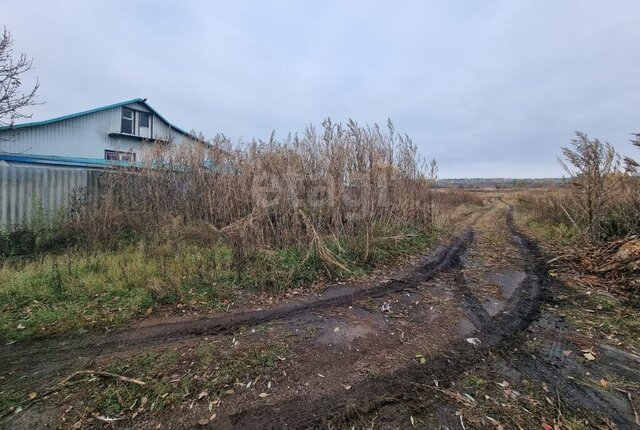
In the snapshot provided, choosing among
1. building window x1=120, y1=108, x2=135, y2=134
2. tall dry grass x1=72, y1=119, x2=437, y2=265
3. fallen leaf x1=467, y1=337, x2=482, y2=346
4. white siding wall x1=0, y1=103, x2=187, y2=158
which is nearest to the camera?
fallen leaf x1=467, y1=337, x2=482, y2=346

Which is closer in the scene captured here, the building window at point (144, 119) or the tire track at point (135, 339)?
the tire track at point (135, 339)

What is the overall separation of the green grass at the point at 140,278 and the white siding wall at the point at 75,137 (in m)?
11.0

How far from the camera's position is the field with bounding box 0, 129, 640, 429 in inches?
94.6

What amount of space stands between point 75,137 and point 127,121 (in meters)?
3.16

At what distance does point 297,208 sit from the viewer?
6.37 metres

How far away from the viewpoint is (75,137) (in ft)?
56.9

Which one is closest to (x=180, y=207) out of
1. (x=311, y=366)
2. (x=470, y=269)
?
(x=311, y=366)

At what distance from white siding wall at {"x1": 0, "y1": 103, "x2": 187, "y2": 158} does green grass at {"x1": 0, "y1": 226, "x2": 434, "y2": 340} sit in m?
11.0

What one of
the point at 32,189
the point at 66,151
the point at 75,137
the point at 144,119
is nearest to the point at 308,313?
the point at 32,189

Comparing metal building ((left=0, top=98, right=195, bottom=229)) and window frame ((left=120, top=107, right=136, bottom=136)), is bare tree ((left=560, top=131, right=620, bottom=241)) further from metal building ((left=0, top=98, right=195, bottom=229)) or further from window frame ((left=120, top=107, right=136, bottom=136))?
window frame ((left=120, top=107, right=136, bottom=136))

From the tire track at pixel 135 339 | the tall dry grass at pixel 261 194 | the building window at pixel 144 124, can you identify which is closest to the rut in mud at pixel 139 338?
the tire track at pixel 135 339

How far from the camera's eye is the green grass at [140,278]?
12.7ft

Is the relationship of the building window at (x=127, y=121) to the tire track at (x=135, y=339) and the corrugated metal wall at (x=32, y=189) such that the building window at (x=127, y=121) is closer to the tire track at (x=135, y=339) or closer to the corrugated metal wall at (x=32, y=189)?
the corrugated metal wall at (x=32, y=189)

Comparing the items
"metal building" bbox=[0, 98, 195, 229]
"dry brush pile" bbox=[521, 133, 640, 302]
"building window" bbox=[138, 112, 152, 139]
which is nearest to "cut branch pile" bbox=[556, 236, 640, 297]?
"dry brush pile" bbox=[521, 133, 640, 302]
